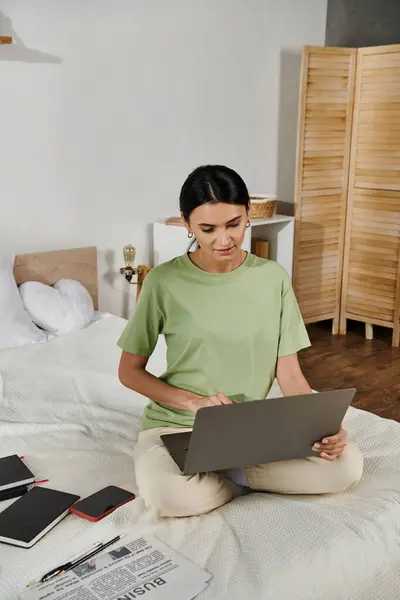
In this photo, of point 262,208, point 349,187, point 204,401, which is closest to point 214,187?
point 204,401

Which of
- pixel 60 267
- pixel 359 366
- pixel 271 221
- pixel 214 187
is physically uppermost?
pixel 214 187

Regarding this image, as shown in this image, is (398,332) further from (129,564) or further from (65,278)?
(129,564)

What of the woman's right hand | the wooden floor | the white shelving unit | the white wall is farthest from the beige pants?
the white shelving unit

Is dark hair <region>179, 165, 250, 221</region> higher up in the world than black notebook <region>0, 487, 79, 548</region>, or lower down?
higher up

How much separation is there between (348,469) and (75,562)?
0.68 m

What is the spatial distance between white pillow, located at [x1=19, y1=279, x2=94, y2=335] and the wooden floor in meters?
1.20

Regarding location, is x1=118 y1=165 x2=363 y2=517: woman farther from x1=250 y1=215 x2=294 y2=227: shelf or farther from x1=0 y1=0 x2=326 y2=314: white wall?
x1=250 y1=215 x2=294 y2=227: shelf

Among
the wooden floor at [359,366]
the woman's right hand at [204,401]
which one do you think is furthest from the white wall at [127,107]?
the woman's right hand at [204,401]

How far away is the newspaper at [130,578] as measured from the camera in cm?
134

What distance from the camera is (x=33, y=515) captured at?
64.2 inches

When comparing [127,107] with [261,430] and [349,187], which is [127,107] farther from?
[261,430]

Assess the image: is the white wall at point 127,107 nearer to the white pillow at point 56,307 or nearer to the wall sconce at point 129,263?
the wall sconce at point 129,263

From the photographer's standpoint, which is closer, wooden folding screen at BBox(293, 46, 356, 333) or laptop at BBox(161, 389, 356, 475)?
laptop at BBox(161, 389, 356, 475)

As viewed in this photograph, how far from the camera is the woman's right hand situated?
5.36 feet
